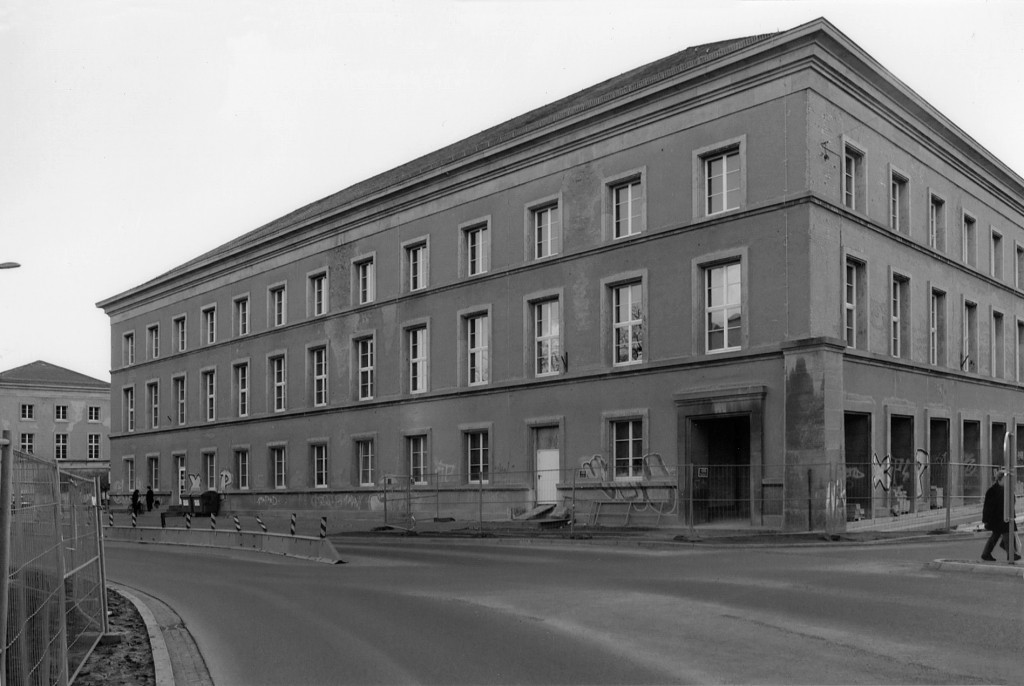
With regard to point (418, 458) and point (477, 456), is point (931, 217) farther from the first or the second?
point (418, 458)

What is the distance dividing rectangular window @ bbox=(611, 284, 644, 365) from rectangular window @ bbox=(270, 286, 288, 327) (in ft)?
70.1

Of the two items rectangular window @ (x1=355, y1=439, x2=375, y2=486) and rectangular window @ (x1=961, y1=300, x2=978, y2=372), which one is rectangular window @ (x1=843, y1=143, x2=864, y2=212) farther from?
rectangular window @ (x1=355, y1=439, x2=375, y2=486)

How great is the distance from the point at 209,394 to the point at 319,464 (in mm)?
11707

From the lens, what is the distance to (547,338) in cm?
3491

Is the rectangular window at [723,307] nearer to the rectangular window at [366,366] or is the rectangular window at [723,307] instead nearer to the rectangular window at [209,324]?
the rectangular window at [366,366]

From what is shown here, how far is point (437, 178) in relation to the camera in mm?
39312

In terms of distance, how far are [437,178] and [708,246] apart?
13.1 meters

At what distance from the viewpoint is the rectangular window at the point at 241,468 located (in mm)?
51312

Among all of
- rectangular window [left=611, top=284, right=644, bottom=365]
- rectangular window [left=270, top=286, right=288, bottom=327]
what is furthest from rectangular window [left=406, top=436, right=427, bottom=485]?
rectangular window [left=270, top=286, right=288, bottom=327]

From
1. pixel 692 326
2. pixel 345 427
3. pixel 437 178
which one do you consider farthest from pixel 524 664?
pixel 345 427

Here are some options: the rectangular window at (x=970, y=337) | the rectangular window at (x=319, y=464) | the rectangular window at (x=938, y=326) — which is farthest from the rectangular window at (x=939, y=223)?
the rectangular window at (x=319, y=464)

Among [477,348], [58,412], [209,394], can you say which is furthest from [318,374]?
[58,412]

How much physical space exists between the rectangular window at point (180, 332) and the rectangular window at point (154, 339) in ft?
8.07

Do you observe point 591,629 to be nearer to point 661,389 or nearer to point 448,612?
point 448,612
